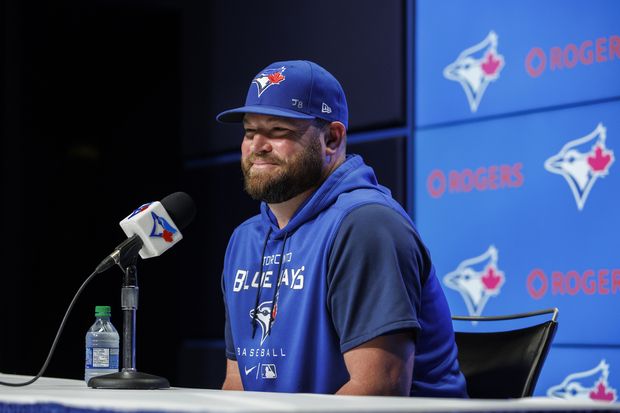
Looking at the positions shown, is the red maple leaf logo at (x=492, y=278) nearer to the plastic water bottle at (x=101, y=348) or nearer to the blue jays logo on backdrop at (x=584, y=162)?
the blue jays logo on backdrop at (x=584, y=162)

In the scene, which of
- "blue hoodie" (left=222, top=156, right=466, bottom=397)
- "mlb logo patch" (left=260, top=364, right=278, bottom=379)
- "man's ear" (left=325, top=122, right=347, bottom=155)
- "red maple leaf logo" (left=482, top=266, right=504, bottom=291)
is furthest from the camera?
"red maple leaf logo" (left=482, top=266, right=504, bottom=291)

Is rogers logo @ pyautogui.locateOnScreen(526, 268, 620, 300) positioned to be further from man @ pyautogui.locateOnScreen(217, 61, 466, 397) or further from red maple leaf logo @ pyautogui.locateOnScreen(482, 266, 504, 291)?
man @ pyautogui.locateOnScreen(217, 61, 466, 397)

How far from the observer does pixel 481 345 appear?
1.99 m

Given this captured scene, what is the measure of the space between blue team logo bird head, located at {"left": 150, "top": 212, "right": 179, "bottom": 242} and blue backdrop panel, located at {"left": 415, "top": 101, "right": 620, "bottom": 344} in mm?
1368

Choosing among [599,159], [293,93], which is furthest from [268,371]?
[599,159]

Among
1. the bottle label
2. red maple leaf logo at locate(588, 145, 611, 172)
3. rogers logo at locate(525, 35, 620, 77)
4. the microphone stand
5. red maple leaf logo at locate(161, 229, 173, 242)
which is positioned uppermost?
rogers logo at locate(525, 35, 620, 77)

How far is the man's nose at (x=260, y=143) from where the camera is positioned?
2.09 metres

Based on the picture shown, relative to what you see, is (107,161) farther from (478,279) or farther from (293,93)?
(293,93)

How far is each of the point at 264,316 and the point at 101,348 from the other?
415mm

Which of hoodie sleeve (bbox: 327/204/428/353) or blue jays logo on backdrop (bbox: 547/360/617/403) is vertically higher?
hoodie sleeve (bbox: 327/204/428/353)

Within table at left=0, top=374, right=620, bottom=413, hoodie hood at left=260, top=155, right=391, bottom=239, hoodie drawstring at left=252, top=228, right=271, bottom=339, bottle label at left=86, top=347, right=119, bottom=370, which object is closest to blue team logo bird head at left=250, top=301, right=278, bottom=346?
hoodie drawstring at left=252, top=228, right=271, bottom=339

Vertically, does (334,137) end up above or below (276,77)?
below

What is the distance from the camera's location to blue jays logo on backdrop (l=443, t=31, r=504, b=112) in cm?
292

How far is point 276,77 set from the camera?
204 cm
